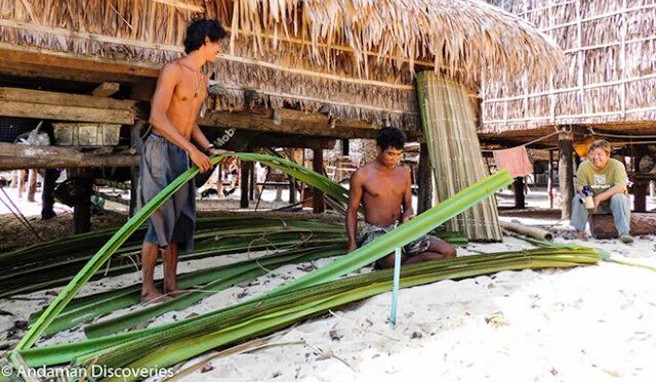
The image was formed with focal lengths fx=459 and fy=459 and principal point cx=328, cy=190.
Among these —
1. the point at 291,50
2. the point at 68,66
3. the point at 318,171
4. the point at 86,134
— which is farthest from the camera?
the point at 318,171

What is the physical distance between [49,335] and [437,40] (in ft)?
12.2

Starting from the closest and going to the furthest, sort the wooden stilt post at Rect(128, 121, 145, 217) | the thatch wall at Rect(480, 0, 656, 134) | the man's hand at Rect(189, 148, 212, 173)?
the man's hand at Rect(189, 148, 212, 173)
the wooden stilt post at Rect(128, 121, 145, 217)
the thatch wall at Rect(480, 0, 656, 134)

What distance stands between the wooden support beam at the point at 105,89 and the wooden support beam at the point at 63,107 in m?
0.07

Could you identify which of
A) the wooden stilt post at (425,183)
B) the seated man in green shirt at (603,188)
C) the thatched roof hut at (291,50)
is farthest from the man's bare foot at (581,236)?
the thatched roof hut at (291,50)

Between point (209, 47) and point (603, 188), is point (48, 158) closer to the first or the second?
point (209, 47)

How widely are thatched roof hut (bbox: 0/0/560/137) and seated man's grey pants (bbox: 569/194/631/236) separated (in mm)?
1517

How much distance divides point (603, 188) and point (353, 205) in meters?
3.00

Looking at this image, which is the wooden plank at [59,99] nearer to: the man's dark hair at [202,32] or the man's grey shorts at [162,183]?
the man's grey shorts at [162,183]

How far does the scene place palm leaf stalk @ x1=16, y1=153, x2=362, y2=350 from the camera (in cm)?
156

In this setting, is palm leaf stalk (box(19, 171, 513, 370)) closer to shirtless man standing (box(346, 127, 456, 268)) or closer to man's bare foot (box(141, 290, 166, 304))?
man's bare foot (box(141, 290, 166, 304))

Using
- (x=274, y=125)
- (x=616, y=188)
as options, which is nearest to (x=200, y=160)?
(x=274, y=125)

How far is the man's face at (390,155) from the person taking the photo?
2994 mm

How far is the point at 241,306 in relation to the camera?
194 cm

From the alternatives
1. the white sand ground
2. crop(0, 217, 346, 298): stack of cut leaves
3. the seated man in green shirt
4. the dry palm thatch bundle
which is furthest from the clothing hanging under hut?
the white sand ground
